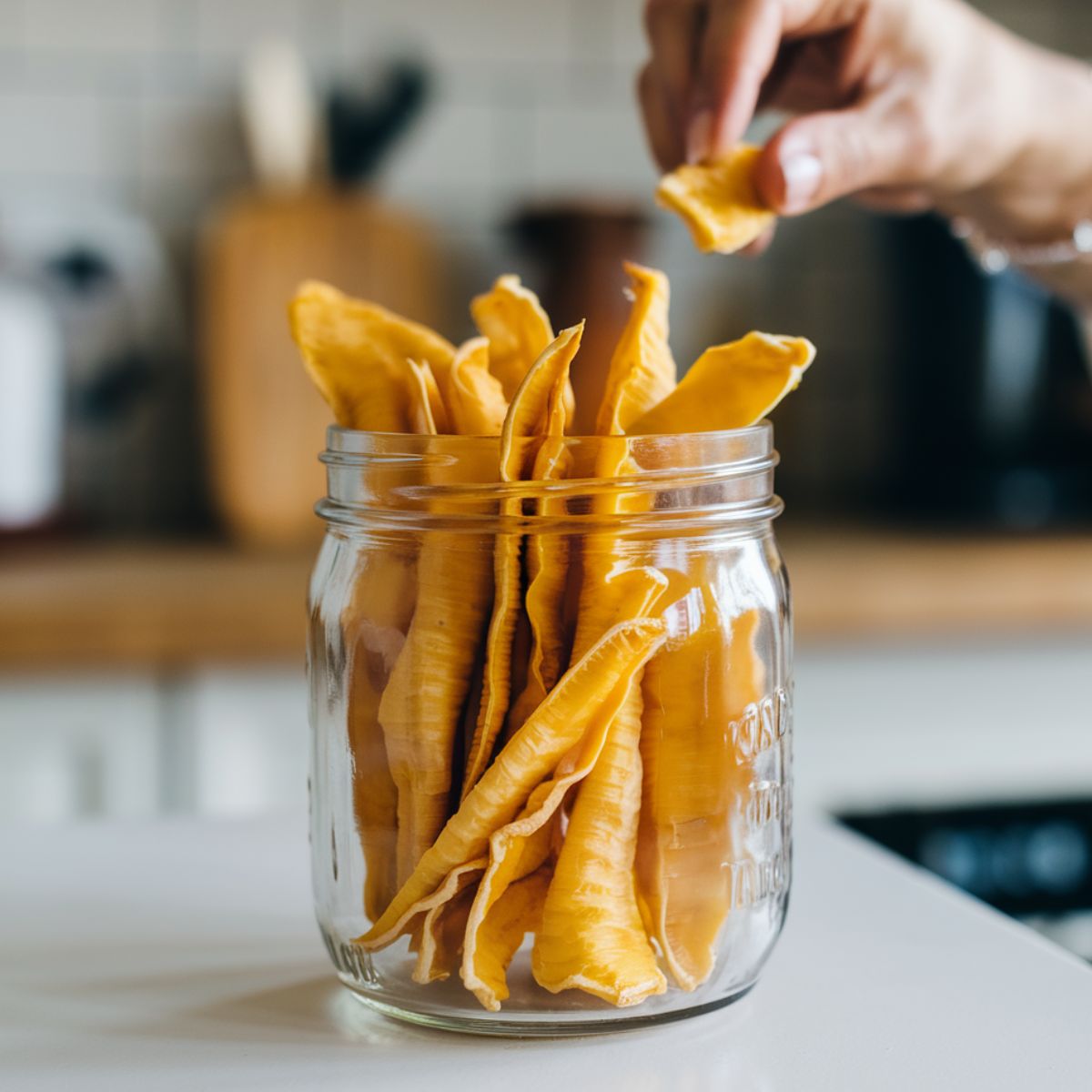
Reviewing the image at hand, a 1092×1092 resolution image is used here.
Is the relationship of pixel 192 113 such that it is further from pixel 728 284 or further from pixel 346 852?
pixel 346 852

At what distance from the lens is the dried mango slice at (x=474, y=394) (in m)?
0.46

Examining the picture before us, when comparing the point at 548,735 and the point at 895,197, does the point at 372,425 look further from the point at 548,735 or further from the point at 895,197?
the point at 895,197

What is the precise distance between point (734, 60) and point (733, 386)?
24 cm

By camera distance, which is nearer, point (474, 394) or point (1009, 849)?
point (474, 394)

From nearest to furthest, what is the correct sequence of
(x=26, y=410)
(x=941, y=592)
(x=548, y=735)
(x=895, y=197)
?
1. (x=548, y=735)
2. (x=895, y=197)
3. (x=941, y=592)
4. (x=26, y=410)

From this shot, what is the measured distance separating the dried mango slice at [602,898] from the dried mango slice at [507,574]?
3 centimetres

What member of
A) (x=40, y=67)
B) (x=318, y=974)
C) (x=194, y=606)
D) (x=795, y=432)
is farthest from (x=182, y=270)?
(x=318, y=974)

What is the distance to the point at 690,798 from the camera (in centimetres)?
44

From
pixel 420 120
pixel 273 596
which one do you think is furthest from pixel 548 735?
pixel 420 120

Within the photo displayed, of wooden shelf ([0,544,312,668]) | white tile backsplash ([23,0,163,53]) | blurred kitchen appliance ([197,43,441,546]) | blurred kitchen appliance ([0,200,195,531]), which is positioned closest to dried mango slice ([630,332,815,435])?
wooden shelf ([0,544,312,668])

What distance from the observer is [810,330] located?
6.19 ft

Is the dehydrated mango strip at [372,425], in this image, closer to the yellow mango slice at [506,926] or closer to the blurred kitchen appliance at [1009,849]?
the yellow mango slice at [506,926]

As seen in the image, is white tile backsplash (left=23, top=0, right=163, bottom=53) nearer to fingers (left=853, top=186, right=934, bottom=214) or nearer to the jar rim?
fingers (left=853, top=186, right=934, bottom=214)

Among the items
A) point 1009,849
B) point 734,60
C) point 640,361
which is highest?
point 734,60
